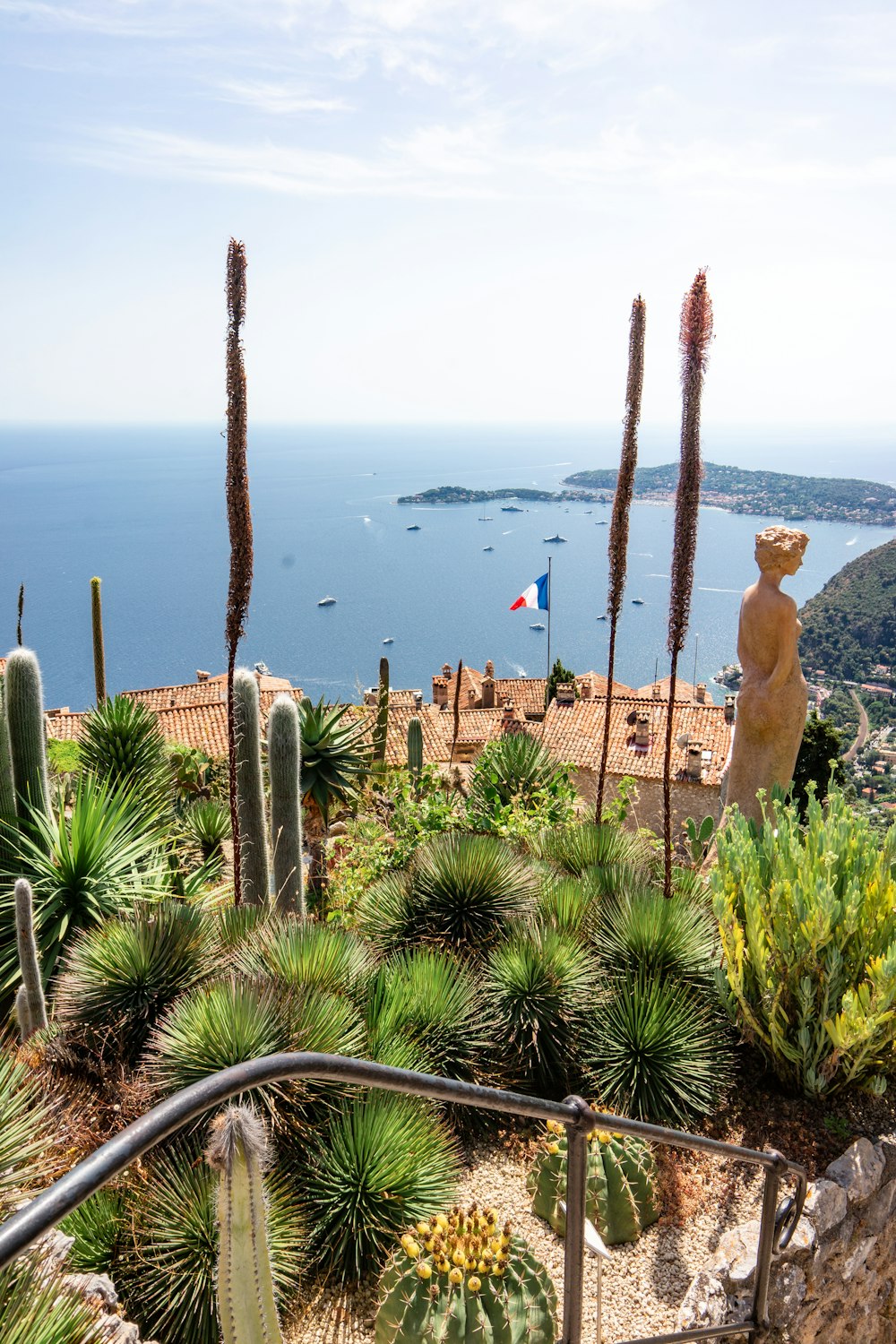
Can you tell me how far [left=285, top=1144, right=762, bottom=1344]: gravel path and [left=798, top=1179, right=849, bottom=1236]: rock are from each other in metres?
0.34

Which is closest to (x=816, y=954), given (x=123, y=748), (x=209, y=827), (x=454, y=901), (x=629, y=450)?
(x=454, y=901)

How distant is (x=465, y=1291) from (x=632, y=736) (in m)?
22.0

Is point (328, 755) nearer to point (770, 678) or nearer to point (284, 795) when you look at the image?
point (284, 795)

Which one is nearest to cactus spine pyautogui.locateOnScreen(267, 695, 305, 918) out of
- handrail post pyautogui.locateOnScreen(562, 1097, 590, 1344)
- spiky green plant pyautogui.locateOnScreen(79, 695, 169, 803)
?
spiky green plant pyautogui.locateOnScreen(79, 695, 169, 803)

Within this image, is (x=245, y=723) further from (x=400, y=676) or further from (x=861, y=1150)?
(x=400, y=676)

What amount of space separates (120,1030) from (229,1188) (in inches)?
172

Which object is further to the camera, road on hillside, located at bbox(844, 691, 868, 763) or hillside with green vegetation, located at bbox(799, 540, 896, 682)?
hillside with green vegetation, located at bbox(799, 540, 896, 682)

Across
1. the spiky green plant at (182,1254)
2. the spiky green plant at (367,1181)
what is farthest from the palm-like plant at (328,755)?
the spiky green plant at (182,1254)

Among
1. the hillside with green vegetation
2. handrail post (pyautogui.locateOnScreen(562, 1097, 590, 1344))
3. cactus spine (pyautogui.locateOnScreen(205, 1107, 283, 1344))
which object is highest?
cactus spine (pyautogui.locateOnScreen(205, 1107, 283, 1344))

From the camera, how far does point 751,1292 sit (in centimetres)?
457

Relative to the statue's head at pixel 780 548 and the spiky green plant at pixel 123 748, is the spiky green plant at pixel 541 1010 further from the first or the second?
the spiky green plant at pixel 123 748

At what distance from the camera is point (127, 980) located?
5.68 metres

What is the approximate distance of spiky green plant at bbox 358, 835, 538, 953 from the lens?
6852mm

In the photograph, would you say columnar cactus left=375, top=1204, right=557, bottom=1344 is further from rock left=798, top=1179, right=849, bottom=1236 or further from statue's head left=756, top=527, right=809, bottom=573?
statue's head left=756, top=527, right=809, bottom=573
